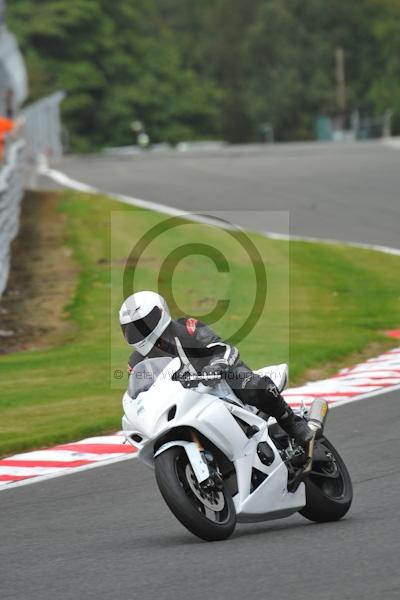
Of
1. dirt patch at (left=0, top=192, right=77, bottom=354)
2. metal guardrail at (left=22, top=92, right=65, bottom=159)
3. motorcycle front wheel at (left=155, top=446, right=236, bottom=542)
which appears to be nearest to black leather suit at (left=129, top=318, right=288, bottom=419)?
motorcycle front wheel at (left=155, top=446, right=236, bottom=542)

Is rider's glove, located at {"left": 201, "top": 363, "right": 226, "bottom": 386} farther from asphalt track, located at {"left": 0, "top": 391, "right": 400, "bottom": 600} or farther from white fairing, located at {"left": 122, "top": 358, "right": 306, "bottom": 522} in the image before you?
asphalt track, located at {"left": 0, "top": 391, "right": 400, "bottom": 600}

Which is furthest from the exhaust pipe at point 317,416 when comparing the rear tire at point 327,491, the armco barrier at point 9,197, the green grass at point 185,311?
the armco barrier at point 9,197

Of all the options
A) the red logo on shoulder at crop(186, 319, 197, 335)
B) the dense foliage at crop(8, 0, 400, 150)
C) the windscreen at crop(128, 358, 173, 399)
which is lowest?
the dense foliage at crop(8, 0, 400, 150)

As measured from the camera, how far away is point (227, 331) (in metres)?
16.7

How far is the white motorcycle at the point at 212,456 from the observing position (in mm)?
7531

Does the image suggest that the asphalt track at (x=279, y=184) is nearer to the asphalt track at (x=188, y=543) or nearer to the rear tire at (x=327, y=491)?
the asphalt track at (x=188, y=543)

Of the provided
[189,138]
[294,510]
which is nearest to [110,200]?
[294,510]

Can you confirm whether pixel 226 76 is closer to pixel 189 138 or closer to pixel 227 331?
pixel 189 138

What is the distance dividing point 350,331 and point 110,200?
49.4ft

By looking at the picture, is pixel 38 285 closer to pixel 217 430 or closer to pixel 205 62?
pixel 217 430

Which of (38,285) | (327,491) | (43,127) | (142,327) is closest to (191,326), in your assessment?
(142,327)

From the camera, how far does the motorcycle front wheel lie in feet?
24.3

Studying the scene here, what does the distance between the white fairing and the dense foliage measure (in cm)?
7833

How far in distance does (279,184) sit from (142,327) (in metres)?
25.8
